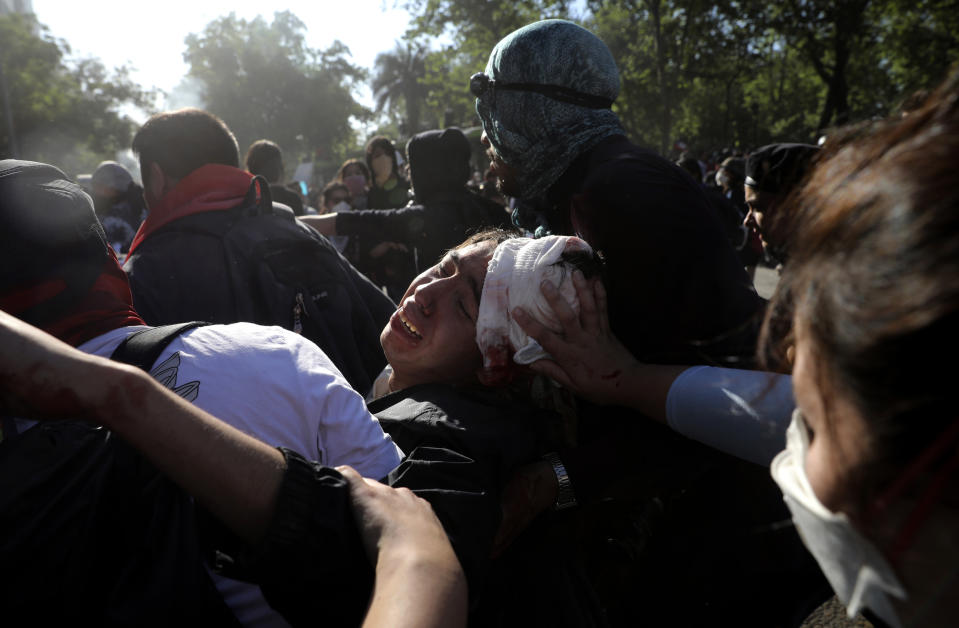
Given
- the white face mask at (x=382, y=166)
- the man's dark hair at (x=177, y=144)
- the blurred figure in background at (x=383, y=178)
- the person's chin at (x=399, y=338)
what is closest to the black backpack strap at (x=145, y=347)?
the person's chin at (x=399, y=338)

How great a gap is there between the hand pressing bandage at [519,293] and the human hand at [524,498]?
0.32 m

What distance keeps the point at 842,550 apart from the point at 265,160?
6.10 metres

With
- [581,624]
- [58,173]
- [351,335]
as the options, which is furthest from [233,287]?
[581,624]

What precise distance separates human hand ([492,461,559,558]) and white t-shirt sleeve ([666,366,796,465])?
1.23 feet

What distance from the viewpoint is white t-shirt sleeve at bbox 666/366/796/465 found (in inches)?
55.8

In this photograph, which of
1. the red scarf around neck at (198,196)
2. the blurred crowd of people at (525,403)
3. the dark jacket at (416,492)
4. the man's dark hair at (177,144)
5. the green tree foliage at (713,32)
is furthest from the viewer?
the green tree foliage at (713,32)

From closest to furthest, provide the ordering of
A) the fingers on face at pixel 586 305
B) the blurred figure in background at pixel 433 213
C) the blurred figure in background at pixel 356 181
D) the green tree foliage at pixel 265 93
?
Result: the fingers on face at pixel 586 305 < the blurred figure in background at pixel 433 213 < the blurred figure in background at pixel 356 181 < the green tree foliage at pixel 265 93

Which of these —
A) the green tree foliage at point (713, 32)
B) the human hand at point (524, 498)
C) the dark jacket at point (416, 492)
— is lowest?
the human hand at point (524, 498)

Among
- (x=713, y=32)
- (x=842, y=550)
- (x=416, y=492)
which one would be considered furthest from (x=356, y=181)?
(x=713, y=32)

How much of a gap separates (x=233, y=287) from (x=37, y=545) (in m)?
1.63

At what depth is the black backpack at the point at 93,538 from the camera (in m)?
1.11

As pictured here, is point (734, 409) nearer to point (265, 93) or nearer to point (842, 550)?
point (842, 550)

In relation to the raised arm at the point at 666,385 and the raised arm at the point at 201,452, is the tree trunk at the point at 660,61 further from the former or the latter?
the raised arm at the point at 201,452

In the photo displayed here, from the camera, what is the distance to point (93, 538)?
1148 mm
